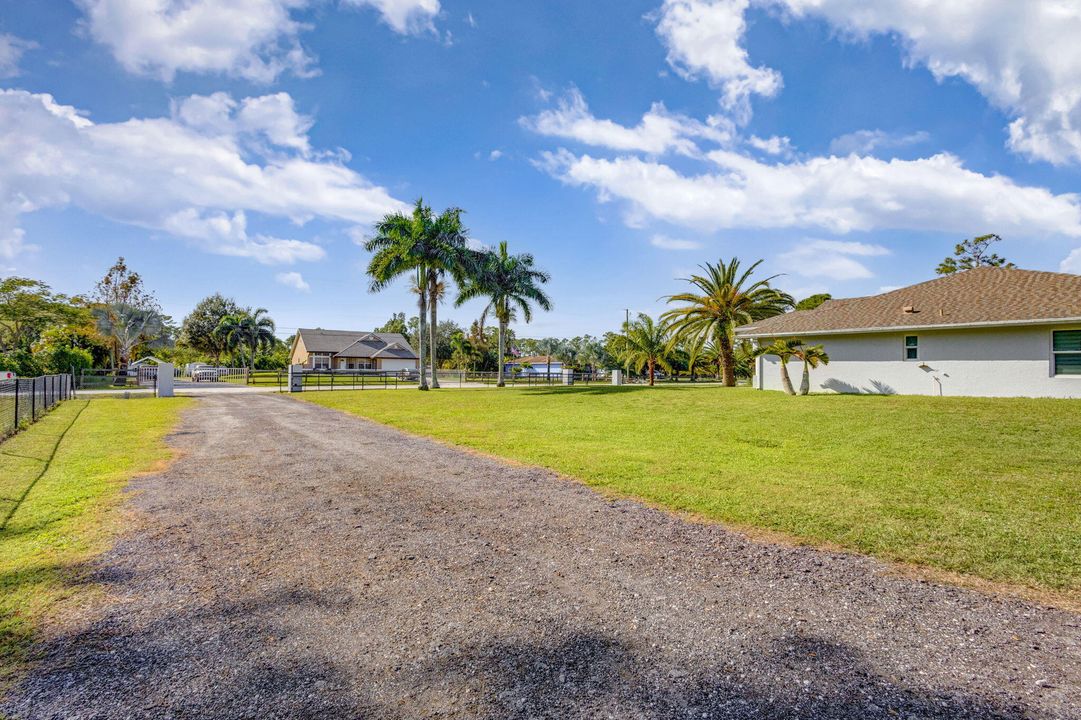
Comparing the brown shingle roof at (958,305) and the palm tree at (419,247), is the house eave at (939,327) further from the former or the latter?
the palm tree at (419,247)

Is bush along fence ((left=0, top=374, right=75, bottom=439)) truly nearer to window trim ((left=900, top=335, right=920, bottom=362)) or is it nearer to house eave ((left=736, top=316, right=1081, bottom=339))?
house eave ((left=736, top=316, right=1081, bottom=339))

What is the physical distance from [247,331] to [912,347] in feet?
207

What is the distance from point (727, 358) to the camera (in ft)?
86.3

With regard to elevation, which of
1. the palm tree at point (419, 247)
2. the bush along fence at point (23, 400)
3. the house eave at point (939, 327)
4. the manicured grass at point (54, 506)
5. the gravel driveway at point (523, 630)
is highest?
the palm tree at point (419, 247)

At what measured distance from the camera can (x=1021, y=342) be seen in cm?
1630

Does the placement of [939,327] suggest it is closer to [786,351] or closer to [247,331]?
[786,351]

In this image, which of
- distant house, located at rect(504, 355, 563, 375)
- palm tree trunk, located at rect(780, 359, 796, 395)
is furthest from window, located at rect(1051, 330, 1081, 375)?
distant house, located at rect(504, 355, 563, 375)

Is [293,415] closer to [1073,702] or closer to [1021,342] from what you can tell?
[1073,702]

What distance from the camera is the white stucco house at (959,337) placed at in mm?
15734

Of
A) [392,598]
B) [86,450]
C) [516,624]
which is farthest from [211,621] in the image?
[86,450]

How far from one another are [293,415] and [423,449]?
8.18 m

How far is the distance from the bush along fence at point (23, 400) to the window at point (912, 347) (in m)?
25.5

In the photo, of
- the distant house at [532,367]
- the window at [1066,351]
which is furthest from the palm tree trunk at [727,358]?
the distant house at [532,367]

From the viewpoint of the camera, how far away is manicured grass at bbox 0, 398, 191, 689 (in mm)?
3477
